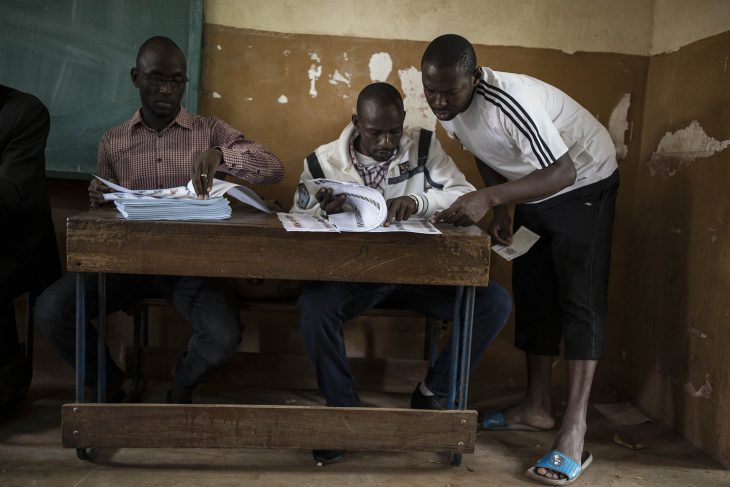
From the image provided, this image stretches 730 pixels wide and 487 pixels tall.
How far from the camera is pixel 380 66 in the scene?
331 centimetres

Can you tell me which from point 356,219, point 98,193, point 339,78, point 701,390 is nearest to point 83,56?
point 98,193

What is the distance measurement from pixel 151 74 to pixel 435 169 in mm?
1167

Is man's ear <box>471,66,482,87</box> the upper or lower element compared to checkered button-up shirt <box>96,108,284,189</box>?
upper

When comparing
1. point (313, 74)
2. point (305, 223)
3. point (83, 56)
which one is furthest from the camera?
point (313, 74)

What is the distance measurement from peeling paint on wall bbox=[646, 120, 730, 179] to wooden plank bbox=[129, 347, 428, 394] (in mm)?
1365

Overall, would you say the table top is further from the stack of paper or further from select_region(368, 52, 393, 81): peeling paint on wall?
select_region(368, 52, 393, 81): peeling paint on wall

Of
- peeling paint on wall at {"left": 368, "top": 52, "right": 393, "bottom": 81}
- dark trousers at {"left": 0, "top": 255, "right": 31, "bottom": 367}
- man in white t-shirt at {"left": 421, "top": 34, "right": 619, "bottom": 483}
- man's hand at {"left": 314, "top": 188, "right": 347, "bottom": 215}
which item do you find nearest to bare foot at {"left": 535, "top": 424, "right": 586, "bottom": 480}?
man in white t-shirt at {"left": 421, "top": 34, "right": 619, "bottom": 483}

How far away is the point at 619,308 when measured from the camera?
3.58 m

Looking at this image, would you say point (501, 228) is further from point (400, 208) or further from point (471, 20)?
point (471, 20)

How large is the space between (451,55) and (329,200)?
0.64m

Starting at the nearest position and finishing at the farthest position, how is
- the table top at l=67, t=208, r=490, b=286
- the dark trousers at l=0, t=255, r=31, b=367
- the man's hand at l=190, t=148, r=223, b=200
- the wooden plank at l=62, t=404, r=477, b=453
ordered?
the table top at l=67, t=208, r=490, b=286 → the wooden plank at l=62, t=404, r=477, b=453 → the man's hand at l=190, t=148, r=223, b=200 → the dark trousers at l=0, t=255, r=31, b=367

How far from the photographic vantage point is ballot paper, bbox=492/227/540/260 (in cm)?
283

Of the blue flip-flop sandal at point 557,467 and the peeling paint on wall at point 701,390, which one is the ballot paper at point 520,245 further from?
Result: the peeling paint on wall at point 701,390

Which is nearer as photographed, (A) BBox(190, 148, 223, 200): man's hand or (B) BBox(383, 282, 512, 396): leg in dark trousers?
(A) BBox(190, 148, 223, 200): man's hand
